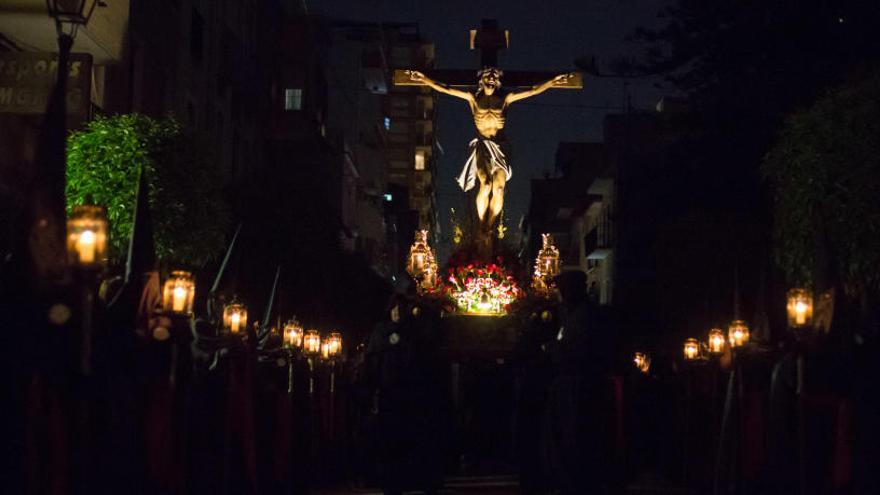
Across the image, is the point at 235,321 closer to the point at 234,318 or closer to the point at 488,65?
the point at 234,318

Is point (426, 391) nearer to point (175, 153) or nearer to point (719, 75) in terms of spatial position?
point (175, 153)

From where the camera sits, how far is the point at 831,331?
1140 cm

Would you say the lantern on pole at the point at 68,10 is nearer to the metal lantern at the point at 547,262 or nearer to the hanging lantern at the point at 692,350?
the metal lantern at the point at 547,262

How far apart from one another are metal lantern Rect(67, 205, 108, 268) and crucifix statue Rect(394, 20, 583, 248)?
15.5 meters

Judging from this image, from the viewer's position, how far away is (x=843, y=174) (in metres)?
18.4

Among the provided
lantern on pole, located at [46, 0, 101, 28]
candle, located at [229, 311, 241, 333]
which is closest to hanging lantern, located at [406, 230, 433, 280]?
candle, located at [229, 311, 241, 333]

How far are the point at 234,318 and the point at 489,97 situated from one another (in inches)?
411

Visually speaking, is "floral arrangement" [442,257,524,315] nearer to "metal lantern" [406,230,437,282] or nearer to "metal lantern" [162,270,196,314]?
"metal lantern" [406,230,437,282]

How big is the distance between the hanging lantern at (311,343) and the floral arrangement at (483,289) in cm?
208

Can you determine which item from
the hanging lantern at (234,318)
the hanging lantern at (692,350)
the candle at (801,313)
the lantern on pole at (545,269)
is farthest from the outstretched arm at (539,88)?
the candle at (801,313)

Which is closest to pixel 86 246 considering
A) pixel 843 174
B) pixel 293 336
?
pixel 293 336

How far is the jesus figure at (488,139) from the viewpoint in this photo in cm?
2381

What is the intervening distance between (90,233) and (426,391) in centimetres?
675

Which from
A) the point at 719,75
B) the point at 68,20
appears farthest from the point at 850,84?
the point at 68,20
